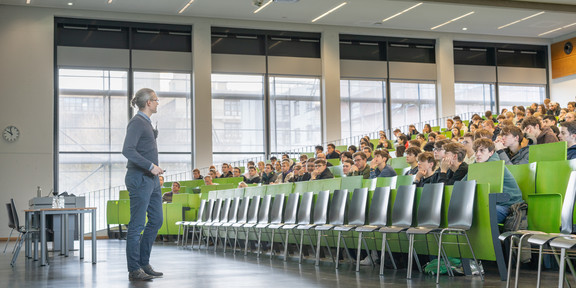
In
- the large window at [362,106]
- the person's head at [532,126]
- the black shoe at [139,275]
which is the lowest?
the black shoe at [139,275]

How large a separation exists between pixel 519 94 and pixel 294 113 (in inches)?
295

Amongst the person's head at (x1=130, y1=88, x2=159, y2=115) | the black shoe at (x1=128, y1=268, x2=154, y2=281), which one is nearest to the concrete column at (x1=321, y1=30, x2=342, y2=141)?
the person's head at (x1=130, y1=88, x2=159, y2=115)

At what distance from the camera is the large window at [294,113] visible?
1709 centimetres

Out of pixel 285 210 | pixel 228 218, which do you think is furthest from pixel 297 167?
pixel 285 210

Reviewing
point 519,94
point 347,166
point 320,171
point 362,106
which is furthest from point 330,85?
point 347,166

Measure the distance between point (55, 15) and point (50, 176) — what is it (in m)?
3.97

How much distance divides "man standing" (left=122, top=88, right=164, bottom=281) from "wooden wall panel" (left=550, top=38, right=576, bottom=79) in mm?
17015

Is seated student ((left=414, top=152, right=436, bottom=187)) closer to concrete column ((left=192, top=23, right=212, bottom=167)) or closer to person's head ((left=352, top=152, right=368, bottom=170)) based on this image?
person's head ((left=352, top=152, right=368, bottom=170))

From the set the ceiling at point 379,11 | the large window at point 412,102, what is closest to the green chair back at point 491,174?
the ceiling at point 379,11

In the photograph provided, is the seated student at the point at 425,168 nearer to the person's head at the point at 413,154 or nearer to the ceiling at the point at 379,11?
the person's head at the point at 413,154

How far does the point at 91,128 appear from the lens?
1548 centimetres

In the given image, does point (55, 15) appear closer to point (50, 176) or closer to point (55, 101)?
point (55, 101)

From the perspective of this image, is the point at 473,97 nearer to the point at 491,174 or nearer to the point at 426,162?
the point at 426,162

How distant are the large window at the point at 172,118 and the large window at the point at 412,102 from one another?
6076 mm
